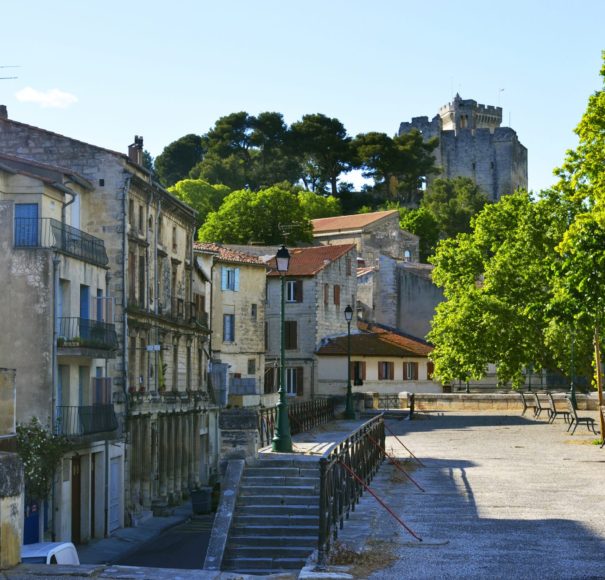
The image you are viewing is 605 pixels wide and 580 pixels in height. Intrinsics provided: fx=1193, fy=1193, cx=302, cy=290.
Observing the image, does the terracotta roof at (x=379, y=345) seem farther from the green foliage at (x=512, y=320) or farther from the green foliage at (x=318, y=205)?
the green foliage at (x=318, y=205)

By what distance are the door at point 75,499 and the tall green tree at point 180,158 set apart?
331 ft

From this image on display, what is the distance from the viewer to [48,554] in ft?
52.1

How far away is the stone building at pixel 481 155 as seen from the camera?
5689 inches

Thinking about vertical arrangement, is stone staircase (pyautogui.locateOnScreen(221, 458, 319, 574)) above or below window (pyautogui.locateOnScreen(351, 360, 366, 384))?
below

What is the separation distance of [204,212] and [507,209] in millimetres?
50779

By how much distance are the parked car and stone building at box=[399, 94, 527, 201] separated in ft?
422

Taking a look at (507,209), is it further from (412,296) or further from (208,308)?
(412,296)

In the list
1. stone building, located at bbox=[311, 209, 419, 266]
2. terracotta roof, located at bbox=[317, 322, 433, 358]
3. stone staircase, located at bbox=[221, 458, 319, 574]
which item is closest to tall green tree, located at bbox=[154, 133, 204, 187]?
stone building, located at bbox=[311, 209, 419, 266]

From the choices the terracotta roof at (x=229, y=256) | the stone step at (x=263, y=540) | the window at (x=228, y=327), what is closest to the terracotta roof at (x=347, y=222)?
the terracotta roof at (x=229, y=256)

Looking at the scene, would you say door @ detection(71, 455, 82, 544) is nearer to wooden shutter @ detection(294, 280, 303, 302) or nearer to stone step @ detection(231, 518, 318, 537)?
stone step @ detection(231, 518, 318, 537)

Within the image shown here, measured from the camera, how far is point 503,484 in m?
23.8

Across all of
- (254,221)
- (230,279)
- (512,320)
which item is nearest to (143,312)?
(512,320)

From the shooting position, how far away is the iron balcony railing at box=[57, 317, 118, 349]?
33.3m

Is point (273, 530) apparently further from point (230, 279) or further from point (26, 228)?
point (230, 279)
